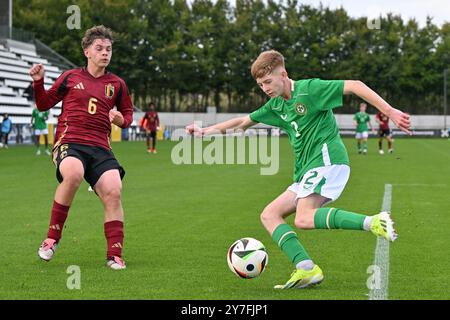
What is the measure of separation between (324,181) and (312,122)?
1.61 feet

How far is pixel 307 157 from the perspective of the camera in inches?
267

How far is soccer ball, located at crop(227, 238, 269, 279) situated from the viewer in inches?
268

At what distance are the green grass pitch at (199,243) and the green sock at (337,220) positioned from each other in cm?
50

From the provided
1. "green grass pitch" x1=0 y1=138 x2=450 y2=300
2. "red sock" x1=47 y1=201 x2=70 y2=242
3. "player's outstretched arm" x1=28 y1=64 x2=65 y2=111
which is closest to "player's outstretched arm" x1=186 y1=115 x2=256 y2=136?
"green grass pitch" x1=0 y1=138 x2=450 y2=300

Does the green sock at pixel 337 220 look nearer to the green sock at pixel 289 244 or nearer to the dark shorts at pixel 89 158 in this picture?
the green sock at pixel 289 244

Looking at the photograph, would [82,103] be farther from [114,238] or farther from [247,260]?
[247,260]

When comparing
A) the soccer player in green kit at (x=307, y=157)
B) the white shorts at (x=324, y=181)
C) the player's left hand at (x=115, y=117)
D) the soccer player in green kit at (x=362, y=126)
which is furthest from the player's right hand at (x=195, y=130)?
the soccer player in green kit at (x=362, y=126)

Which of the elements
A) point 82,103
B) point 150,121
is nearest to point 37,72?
point 82,103

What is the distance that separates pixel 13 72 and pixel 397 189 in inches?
1463

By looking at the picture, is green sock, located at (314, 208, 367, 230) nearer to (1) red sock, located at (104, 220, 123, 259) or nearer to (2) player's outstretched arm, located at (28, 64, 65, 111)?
(1) red sock, located at (104, 220, 123, 259)

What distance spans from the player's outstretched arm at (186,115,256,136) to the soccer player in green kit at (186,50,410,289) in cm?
36

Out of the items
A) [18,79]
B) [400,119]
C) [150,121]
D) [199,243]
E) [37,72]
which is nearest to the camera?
[400,119]
